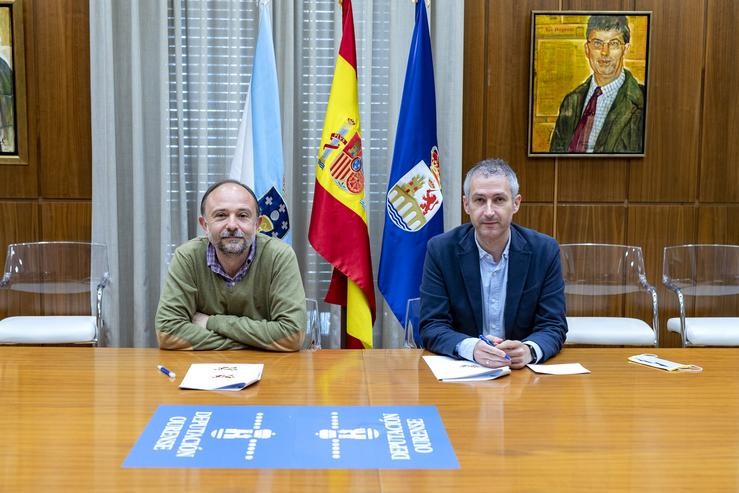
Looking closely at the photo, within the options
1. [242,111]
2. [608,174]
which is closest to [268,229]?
[242,111]

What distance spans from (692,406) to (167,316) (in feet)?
5.84

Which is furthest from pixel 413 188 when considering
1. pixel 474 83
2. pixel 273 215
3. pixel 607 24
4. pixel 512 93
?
pixel 607 24

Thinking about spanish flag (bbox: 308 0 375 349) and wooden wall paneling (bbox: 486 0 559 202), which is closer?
spanish flag (bbox: 308 0 375 349)

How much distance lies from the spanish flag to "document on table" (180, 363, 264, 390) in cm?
165

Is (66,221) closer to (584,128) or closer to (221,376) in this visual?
(221,376)

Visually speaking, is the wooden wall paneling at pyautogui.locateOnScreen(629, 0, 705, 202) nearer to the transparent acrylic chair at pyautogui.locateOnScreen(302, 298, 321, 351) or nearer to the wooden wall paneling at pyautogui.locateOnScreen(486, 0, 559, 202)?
the wooden wall paneling at pyautogui.locateOnScreen(486, 0, 559, 202)

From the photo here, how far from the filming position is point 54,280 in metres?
4.10

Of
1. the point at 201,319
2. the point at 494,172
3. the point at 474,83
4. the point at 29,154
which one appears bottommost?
the point at 201,319

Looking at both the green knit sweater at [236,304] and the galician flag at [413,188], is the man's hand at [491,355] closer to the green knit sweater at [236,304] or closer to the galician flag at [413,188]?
the green knit sweater at [236,304]

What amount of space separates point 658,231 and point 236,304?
9.91ft

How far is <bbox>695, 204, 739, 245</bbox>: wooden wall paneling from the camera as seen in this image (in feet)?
15.2

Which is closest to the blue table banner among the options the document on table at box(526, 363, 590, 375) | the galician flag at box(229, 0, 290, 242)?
the document on table at box(526, 363, 590, 375)

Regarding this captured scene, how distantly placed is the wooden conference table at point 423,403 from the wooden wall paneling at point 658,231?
2.12 meters

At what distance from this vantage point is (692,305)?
183 inches
